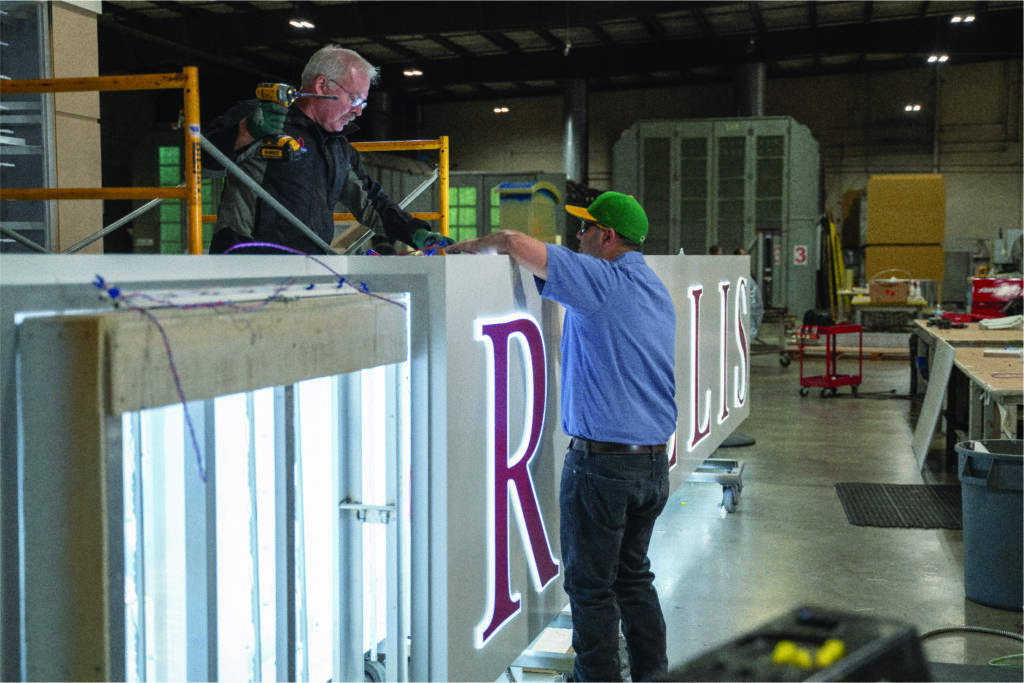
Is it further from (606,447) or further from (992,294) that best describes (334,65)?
(992,294)

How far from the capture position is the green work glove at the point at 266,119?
8.73ft

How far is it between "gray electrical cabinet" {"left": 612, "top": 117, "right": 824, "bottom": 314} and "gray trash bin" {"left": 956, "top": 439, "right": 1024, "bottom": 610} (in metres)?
A: 13.0

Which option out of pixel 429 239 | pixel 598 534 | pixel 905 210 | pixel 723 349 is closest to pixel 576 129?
pixel 905 210

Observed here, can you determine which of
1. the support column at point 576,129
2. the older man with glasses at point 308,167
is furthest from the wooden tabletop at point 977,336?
the support column at point 576,129

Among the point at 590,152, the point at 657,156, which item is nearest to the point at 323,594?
the point at 657,156

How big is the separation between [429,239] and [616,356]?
75 cm

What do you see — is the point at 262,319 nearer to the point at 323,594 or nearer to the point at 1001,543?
the point at 323,594

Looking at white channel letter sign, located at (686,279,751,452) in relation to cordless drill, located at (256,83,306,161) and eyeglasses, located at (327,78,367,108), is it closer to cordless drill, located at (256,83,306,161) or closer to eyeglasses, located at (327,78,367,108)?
eyeglasses, located at (327,78,367,108)

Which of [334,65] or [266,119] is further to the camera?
[334,65]

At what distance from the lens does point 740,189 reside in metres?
17.8

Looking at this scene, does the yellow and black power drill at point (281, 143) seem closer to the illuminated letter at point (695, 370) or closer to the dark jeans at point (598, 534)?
the dark jeans at point (598, 534)

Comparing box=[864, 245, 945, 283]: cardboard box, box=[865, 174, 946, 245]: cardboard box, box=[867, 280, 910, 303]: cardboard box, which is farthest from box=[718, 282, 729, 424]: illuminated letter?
box=[865, 174, 946, 245]: cardboard box

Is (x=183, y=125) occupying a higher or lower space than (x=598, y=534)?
higher

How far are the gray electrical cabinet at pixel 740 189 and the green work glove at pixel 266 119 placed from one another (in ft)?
50.8
